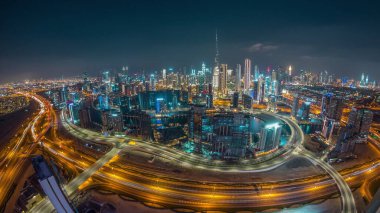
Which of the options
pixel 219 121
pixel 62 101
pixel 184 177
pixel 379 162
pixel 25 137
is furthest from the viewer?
pixel 62 101

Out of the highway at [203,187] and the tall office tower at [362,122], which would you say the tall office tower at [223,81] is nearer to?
the tall office tower at [362,122]

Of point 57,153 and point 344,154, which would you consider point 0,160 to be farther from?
point 344,154

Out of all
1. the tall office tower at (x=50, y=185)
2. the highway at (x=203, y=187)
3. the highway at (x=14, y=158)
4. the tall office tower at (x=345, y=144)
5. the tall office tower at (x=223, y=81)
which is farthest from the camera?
the tall office tower at (x=223, y=81)

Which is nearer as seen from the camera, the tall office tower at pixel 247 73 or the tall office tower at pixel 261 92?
the tall office tower at pixel 261 92

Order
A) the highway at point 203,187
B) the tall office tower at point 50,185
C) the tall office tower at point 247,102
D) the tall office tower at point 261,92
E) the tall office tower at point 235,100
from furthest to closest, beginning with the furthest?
A: the tall office tower at point 261,92, the tall office tower at point 235,100, the tall office tower at point 247,102, the highway at point 203,187, the tall office tower at point 50,185

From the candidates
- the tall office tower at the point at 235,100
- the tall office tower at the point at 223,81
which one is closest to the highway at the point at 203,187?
the tall office tower at the point at 235,100

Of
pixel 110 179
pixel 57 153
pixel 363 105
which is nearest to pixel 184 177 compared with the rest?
pixel 110 179

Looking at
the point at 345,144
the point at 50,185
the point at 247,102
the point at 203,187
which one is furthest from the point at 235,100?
the point at 50,185

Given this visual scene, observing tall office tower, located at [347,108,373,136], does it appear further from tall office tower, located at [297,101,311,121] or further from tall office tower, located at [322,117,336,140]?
tall office tower, located at [297,101,311,121]

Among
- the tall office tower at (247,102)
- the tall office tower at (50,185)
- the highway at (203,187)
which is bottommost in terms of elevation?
the highway at (203,187)
